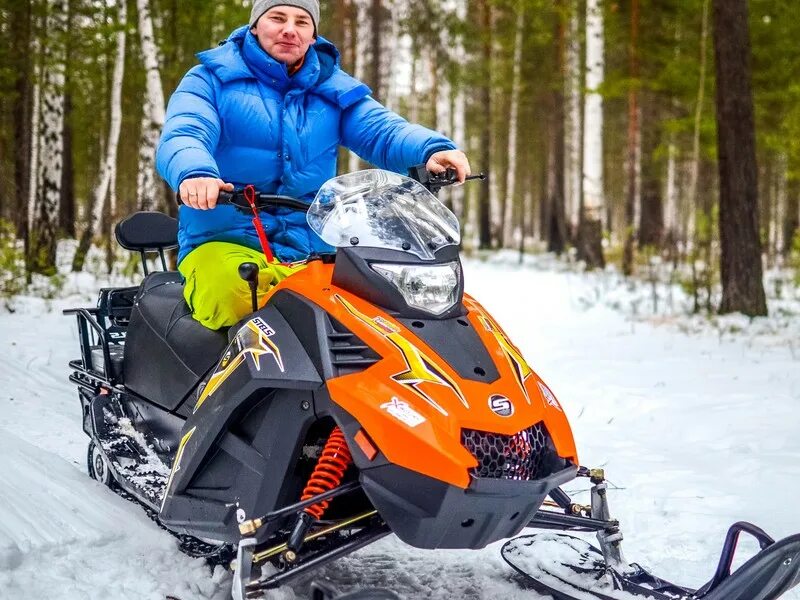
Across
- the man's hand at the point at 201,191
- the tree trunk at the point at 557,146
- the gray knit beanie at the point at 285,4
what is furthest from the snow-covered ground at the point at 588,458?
the tree trunk at the point at 557,146

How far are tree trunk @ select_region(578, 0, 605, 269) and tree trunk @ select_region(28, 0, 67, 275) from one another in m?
8.76

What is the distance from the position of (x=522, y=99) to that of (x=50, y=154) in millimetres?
16692

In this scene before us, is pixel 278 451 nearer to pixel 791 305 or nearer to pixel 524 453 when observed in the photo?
pixel 524 453

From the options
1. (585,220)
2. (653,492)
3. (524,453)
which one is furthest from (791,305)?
(524,453)

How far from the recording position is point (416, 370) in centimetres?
230

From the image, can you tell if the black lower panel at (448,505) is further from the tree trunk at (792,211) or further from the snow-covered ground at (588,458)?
the tree trunk at (792,211)

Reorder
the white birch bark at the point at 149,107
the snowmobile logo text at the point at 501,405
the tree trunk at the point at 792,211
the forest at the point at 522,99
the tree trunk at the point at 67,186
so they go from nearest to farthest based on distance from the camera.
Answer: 1. the snowmobile logo text at the point at 501,405
2. the forest at the point at 522,99
3. the white birch bark at the point at 149,107
4. the tree trunk at the point at 67,186
5. the tree trunk at the point at 792,211

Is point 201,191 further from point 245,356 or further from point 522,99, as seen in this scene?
point 522,99

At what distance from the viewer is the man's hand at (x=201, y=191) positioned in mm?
2693

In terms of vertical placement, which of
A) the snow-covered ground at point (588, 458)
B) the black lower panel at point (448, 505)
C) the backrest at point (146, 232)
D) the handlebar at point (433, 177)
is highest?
the handlebar at point (433, 177)

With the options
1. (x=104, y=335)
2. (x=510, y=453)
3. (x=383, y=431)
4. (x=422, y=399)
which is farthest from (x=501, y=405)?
(x=104, y=335)

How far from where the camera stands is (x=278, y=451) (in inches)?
98.3

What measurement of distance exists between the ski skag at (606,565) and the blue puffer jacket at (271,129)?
146cm

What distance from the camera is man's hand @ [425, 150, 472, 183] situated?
310 centimetres
